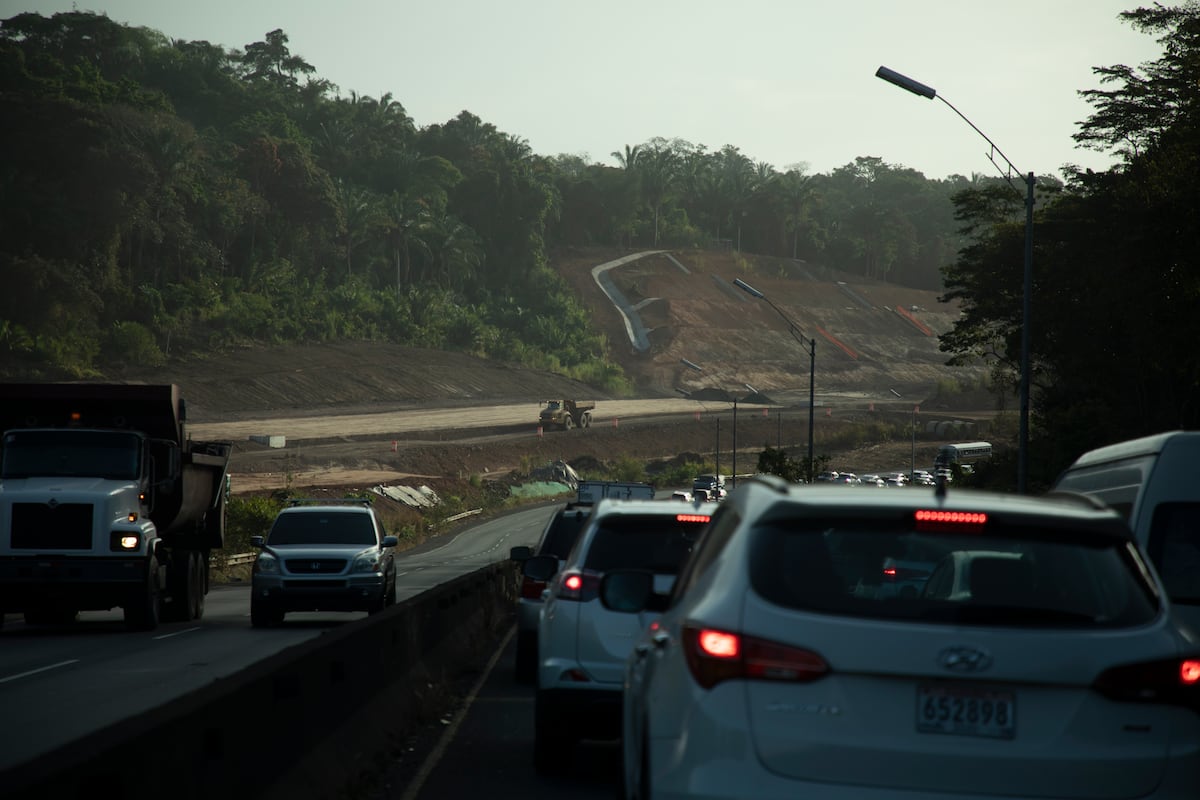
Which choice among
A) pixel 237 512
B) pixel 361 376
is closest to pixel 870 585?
pixel 237 512

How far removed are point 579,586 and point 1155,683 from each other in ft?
17.2

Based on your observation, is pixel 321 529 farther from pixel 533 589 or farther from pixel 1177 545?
pixel 1177 545

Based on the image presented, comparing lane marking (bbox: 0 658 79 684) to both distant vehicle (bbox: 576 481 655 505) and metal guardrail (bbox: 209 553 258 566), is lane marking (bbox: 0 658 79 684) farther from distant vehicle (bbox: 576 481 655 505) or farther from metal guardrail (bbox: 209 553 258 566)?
metal guardrail (bbox: 209 553 258 566)

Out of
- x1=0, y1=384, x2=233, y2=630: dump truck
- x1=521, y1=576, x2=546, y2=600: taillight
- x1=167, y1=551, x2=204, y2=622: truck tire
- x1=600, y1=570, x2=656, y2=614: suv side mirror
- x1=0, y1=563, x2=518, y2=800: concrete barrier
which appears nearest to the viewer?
x1=0, y1=563, x2=518, y2=800: concrete barrier

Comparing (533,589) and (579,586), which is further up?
(579,586)

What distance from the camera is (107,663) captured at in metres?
18.8

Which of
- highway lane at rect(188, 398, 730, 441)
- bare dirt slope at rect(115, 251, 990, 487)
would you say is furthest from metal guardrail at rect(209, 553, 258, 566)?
highway lane at rect(188, 398, 730, 441)

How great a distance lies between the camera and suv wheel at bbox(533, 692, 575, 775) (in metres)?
10.0

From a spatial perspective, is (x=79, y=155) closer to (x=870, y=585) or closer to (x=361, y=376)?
(x=361, y=376)

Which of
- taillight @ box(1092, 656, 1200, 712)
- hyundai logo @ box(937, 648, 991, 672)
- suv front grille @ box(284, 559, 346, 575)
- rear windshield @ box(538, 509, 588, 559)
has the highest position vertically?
hyundai logo @ box(937, 648, 991, 672)

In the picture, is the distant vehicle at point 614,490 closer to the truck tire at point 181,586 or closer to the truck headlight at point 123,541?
the truck tire at point 181,586

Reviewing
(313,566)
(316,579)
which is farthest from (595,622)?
(313,566)

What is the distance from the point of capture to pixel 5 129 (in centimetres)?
10694

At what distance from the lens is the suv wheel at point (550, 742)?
10.0 metres
